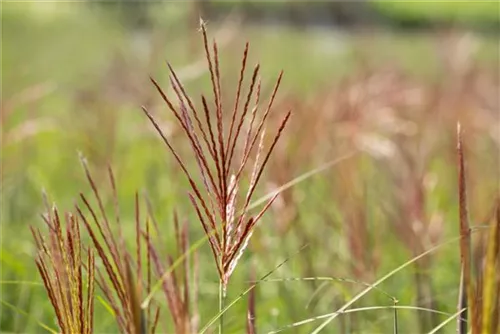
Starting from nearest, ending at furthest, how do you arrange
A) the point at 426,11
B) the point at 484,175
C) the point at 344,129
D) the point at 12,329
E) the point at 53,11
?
the point at 12,329, the point at 344,129, the point at 484,175, the point at 53,11, the point at 426,11

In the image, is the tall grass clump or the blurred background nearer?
the tall grass clump

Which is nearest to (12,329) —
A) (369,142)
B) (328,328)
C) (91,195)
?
(328,328)

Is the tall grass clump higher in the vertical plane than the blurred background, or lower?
lower

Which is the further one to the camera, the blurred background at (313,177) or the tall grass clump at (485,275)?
the blurred background at (313,177)

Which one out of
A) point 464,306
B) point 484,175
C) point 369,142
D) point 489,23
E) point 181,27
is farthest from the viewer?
point 489,23

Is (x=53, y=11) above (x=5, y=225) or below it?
above

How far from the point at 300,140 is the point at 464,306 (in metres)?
2.02

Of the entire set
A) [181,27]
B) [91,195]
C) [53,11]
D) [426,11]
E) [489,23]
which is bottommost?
[91,195]

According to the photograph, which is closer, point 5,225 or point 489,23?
point 5,225

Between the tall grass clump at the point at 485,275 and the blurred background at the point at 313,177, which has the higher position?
the blurred background at the point at 313,177

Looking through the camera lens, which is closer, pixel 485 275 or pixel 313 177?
pixel 485 275

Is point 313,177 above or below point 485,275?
above

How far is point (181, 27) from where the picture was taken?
25.3 feet

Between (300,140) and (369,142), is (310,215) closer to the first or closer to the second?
(300,140)
